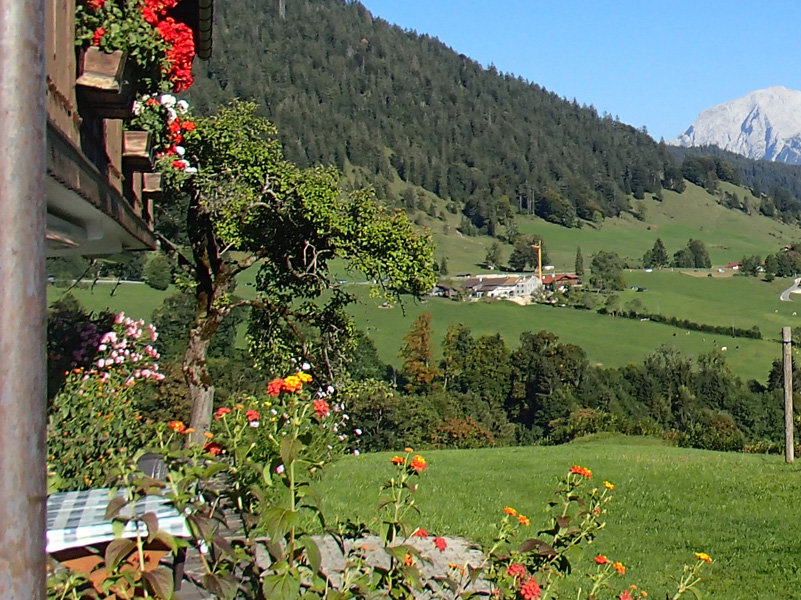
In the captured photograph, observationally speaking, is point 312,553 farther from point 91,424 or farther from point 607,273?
point 607,273

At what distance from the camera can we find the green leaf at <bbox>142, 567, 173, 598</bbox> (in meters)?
1.59

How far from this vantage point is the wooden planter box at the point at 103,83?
303cm

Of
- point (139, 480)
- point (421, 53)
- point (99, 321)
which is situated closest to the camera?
point (139, 480)

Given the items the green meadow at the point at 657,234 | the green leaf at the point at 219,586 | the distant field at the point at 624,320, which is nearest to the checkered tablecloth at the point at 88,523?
the green leaf at the point at 219,586

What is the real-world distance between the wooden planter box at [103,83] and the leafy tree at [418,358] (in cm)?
4499

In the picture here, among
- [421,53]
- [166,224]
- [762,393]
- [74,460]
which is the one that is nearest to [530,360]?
[762,393]

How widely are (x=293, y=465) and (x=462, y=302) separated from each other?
6868 cm

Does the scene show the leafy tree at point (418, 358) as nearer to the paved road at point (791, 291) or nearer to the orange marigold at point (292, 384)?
the paved road at point (791, 291)

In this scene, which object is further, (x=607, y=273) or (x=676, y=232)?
(x=676, y=232)

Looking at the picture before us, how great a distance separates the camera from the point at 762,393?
52.2 meters

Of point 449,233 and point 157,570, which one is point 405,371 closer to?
point 157,570

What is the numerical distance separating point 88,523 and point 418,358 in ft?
158

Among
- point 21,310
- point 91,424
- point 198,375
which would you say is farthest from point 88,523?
point 198,375

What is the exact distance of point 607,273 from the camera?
85375mm
